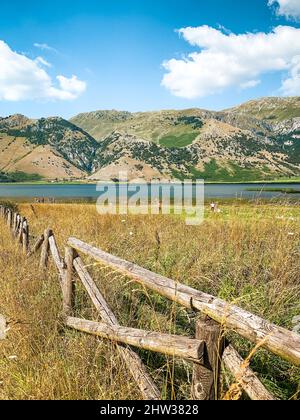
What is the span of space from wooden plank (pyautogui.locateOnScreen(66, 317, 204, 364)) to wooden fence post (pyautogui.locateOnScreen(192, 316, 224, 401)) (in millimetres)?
63

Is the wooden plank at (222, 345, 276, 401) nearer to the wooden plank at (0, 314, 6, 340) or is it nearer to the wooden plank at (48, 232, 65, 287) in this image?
the wooden plank at (0, 314, 6, 340)

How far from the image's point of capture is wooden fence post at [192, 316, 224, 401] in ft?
8.48

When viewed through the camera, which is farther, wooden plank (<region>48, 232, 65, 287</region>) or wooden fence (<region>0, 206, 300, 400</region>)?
wooden plank (<region>48, 232, 65, 287</region>)

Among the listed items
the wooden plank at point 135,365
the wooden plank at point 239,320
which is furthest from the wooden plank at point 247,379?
the wooden plank at point 135,365

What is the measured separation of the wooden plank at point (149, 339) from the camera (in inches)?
104

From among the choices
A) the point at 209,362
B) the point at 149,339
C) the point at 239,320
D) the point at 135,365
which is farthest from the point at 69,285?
the point at 239,320

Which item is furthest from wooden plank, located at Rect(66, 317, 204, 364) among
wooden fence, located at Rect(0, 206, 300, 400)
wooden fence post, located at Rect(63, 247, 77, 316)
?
wooden fence post, located at Rect(63, 247, 77, 316)

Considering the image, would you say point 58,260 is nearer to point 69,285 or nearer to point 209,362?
point 69,285

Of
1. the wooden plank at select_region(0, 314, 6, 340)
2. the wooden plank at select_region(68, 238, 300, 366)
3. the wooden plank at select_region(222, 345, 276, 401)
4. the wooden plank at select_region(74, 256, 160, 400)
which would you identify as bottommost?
the wooden plank at select_region(0, 314, 6, 340)

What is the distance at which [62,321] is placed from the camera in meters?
4.82

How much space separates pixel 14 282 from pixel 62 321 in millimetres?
1721

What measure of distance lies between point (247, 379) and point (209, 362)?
0.29 meters

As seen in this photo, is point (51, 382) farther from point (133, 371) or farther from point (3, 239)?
point (3, 239)

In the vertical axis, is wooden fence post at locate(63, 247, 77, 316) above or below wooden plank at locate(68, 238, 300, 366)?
below
